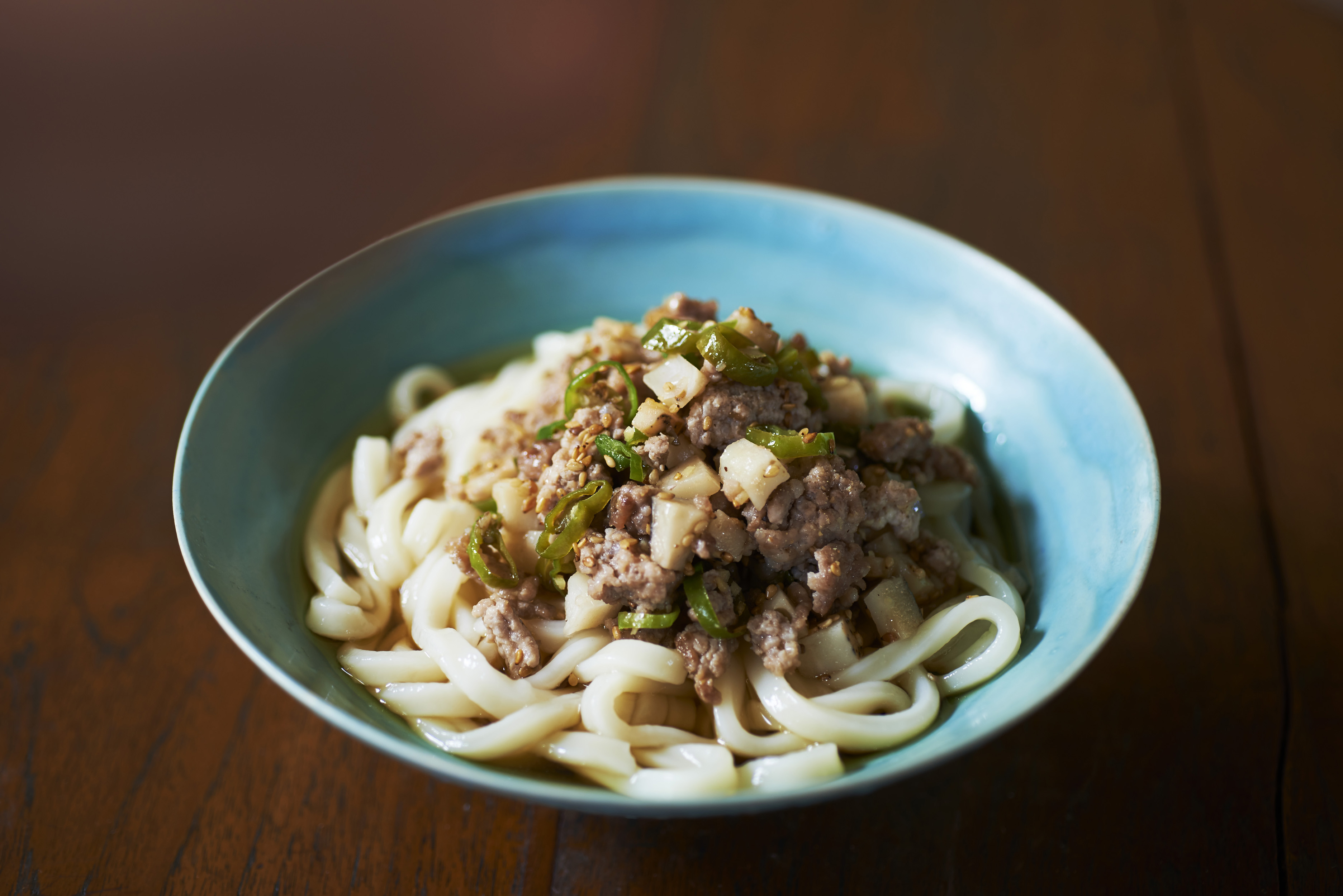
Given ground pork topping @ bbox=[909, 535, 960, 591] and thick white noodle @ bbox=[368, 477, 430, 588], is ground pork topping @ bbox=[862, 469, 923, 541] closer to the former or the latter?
ground pork topping @ bbox=[909, 535, 960, 591]

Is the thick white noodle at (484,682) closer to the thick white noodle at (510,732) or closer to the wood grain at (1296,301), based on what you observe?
the thick white noodle at (510,732)

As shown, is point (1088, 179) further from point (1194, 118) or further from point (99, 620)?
point (99, 620)

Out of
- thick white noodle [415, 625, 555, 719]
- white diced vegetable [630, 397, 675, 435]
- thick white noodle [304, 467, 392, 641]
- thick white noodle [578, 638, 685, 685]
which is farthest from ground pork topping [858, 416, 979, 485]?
thick white noodle [304, 467, 392, 641]

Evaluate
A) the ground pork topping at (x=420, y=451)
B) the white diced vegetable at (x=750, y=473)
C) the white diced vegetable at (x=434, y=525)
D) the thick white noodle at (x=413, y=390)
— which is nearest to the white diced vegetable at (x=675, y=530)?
the white diced vegetable at (x=750, y=473)

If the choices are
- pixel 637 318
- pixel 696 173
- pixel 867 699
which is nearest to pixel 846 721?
pixel 867 699

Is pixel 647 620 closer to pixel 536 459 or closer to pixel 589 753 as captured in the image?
pixel 589 753

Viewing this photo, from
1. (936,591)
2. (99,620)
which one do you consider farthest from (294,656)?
(936,591)
